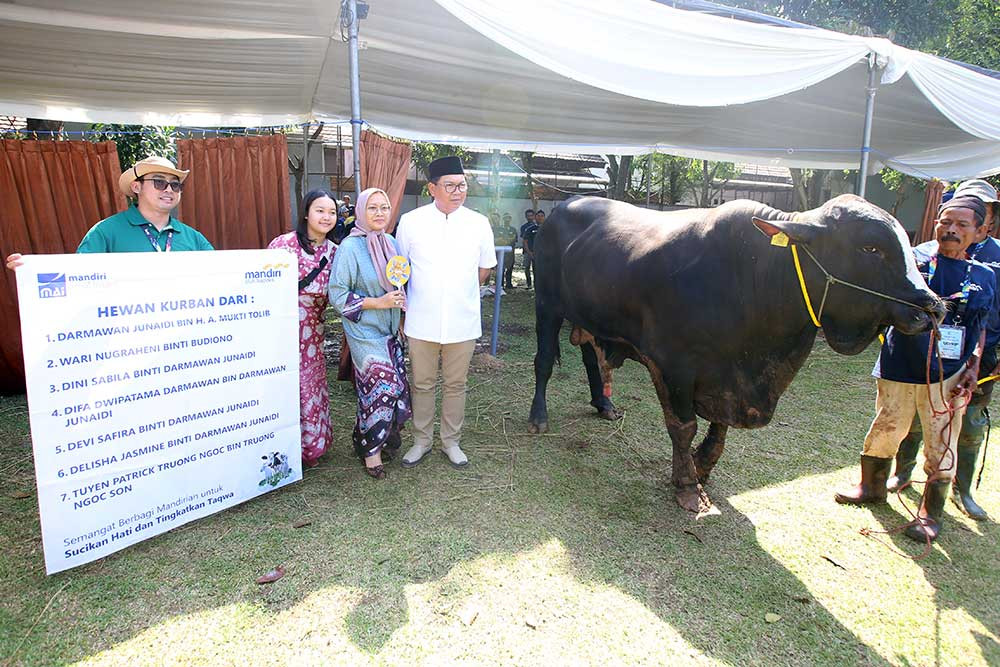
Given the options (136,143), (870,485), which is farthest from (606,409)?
(136,143)

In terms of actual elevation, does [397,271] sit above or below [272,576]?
above

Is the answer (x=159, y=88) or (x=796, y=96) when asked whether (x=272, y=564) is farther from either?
(x=796, y=96)

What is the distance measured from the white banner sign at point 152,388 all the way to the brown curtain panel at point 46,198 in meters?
2.34

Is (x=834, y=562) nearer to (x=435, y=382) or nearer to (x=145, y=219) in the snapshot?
(x=435, y=382)

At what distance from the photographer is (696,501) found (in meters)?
3.31

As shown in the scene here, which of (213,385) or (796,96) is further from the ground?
(796,96)

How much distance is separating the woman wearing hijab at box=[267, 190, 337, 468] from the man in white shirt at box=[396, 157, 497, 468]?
0.44 m

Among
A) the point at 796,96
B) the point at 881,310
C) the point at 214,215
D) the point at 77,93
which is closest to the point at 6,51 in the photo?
the point at 77,93

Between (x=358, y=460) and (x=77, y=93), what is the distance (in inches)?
187

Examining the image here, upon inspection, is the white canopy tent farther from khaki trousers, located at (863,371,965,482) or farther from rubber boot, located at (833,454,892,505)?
rubber boot, located at (833,454,892,505)

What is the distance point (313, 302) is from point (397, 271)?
585 millimetres

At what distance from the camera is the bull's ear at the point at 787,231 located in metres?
2.72

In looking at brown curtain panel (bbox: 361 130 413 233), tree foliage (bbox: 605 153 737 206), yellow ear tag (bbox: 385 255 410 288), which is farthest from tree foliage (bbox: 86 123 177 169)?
tree foliage (bbox: 605 153 737 206)

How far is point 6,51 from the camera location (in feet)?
14.8
